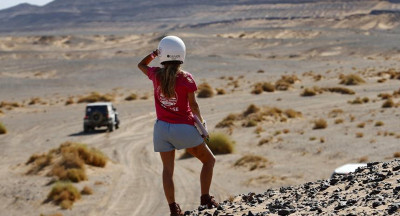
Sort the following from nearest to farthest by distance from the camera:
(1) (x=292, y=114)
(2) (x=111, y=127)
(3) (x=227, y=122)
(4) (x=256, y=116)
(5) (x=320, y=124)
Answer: (5) (x=320, y=124) → (2) (x=111, y=127) → (3) (x=227, y=122) → (4) (x=256, y=116) → (1) (x=292, y=114)

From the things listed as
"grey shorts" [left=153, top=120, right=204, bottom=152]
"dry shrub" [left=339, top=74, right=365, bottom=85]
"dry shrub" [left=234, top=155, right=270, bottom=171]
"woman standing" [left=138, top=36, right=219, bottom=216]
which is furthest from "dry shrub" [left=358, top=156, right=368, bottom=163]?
"dry shrub" [left=339, top=74, right=365, bottom=85]

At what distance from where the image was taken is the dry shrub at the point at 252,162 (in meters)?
25.9

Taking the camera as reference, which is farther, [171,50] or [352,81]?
[352,81]

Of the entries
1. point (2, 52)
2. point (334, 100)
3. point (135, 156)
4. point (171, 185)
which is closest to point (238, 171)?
point (135, 156)

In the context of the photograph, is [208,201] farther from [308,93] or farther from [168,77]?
[308,93]

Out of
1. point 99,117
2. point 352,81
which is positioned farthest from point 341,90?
point 99,117

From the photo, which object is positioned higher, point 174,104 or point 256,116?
point 174,104

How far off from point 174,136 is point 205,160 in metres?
0.53

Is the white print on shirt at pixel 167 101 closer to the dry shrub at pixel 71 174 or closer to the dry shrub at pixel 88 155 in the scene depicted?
the dry shrub at pixel 71 174

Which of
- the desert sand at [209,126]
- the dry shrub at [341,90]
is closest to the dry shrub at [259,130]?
the desert sand at [209,126]

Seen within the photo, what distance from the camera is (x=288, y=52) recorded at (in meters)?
114

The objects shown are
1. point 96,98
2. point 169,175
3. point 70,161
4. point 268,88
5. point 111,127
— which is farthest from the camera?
point 268,88

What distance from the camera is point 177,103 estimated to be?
7961mm

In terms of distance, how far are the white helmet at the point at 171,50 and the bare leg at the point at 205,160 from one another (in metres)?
0.95
